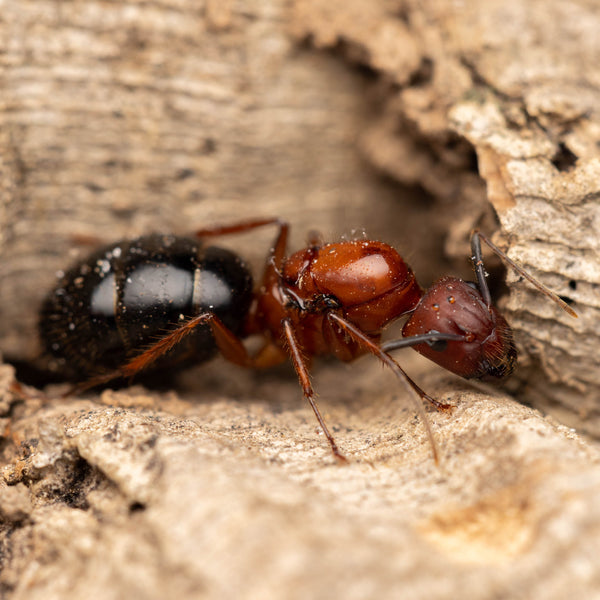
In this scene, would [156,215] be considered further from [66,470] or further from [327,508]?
[327,508]

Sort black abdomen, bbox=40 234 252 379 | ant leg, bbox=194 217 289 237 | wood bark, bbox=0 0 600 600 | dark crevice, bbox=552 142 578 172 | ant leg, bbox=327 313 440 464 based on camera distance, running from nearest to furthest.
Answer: wood bark, bbox=0 0 600 600 < ant leg, bbox=327 313 440 464 < dark crevice, bbox=552 142 578 172 < black abdomen, bbox=40 234 252 379 < ant leg, bbox=194 217 289 237

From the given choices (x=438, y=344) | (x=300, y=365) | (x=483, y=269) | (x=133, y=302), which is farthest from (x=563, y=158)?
(x=133, y=302)

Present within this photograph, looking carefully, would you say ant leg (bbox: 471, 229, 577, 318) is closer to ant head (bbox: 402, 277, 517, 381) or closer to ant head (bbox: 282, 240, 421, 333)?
ant head (bbox: 402, 277, 517, 381)

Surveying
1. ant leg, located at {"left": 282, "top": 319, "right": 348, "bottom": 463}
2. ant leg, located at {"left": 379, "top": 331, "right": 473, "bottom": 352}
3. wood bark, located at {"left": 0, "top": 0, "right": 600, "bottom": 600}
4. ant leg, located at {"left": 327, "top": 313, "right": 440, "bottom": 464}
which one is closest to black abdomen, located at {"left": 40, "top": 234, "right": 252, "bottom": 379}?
wood bark, located at {"left": 0, "top": 0, "right": 600, "bottom": 600}

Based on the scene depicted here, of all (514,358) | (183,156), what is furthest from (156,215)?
(514,358)

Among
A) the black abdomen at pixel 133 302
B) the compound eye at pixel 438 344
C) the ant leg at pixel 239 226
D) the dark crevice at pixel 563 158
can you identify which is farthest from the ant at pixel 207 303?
the dark crevice at pixel 563 158

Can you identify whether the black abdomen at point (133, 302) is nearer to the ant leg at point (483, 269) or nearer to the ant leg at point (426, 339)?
the ant leg at point (426, 339)
